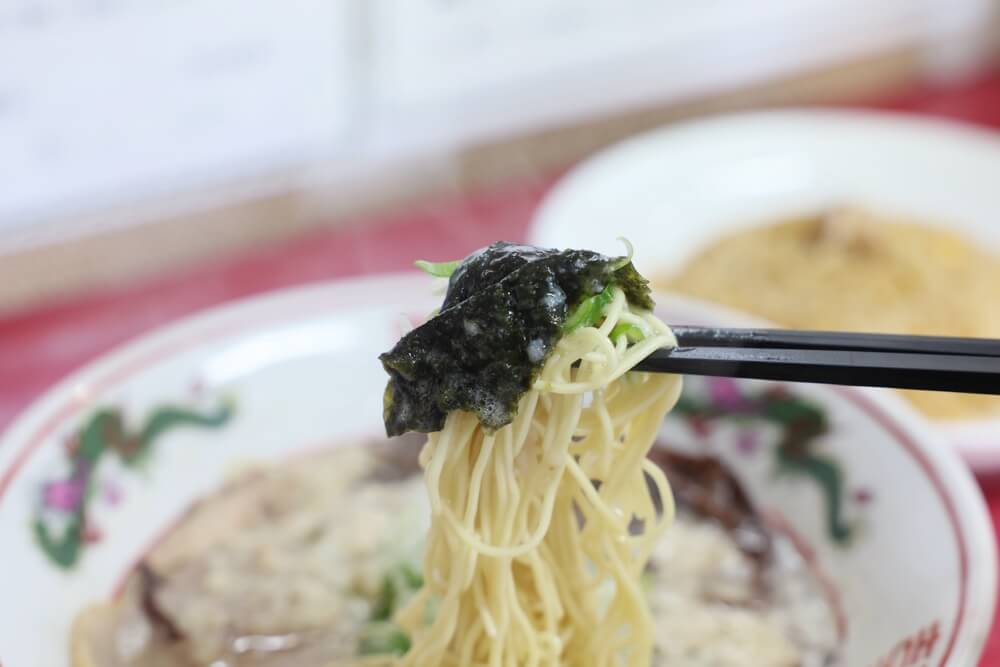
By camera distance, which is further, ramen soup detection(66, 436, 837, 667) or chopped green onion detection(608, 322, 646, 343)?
ramen soup detection(66, 436, 837, 667)

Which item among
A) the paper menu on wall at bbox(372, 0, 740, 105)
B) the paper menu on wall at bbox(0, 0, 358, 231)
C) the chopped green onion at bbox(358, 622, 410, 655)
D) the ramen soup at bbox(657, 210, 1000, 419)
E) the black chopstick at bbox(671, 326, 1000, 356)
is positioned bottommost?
the chopped green onion at bbox(358, 622, 410, 655)

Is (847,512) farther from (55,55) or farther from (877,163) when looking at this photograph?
(55,55)

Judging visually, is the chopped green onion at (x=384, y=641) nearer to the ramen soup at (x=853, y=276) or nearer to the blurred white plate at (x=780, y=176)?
the ramen soup at (x=853, y=276)

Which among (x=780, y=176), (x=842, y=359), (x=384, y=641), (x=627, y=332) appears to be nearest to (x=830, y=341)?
(x=842, y=359)

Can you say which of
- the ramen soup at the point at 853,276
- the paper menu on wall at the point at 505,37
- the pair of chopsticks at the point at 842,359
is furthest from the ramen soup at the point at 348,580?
the paper menu on wall at the point at 505,37

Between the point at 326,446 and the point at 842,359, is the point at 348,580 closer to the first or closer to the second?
the point at 326,446

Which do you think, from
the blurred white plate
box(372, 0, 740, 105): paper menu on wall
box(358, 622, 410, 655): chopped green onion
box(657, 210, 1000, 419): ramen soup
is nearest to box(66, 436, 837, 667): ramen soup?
box(358, 622, 410, 655): chopped green onion

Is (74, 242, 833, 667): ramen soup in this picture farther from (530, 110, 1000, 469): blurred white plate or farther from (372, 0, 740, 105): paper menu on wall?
(372, 0, 740, 105): paper menu on wall
